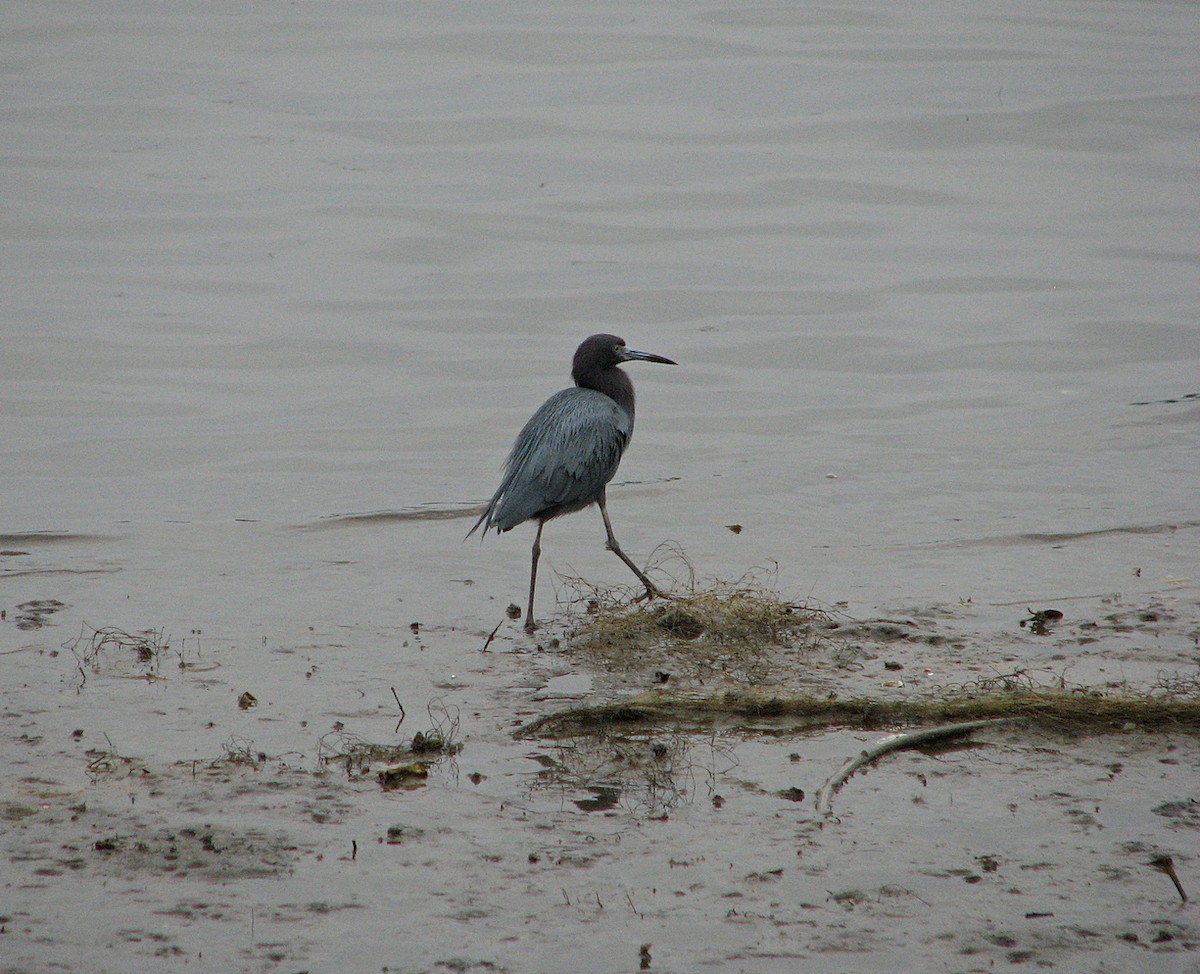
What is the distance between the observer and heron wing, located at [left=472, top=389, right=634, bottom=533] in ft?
25.1

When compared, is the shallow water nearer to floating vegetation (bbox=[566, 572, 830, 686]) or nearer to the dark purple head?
floating vegetation (bbox=[566, 572, 830, 686])

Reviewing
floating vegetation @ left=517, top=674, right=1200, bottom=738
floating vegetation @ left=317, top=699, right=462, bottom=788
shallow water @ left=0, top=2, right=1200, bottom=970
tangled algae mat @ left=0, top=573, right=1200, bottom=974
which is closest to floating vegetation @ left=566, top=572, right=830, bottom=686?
tangled algae mat @ left=0, top=573, right=1200, bottom=974

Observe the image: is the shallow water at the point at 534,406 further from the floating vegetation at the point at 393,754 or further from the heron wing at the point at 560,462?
the heron wing at the point at 560,462

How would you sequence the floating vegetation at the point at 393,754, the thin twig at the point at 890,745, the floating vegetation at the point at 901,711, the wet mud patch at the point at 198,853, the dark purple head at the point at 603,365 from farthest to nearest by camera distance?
the dark purple head at the point at 603,365 < the floating vegetation at the point at 901,711 < the floating vegetation at the point at 393,754 < the thin twig at the point at 890,745 < the wet mud patch at the point at 198,853

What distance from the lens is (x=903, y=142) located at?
19547 millimetres

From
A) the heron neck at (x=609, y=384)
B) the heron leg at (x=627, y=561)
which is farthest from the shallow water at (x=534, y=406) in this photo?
the heron neck at (x=609, y=384)

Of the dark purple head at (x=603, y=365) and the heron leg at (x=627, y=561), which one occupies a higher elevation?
the dark purple head at (x=603, y=365)

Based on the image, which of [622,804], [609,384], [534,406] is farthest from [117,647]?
[534,406]

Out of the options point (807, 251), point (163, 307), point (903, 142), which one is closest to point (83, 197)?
point (163, 307)

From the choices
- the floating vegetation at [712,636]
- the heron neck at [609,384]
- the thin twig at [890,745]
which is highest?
the heron neck at [609,384]

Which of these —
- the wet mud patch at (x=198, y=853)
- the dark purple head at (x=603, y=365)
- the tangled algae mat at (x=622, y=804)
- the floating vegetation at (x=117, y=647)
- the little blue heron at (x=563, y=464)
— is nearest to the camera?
the tangled algae mat at (x=622, y=804)

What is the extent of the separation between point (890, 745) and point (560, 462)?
2.95m

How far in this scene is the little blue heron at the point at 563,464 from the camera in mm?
7645

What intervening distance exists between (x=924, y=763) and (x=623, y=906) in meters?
1.45
